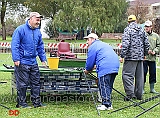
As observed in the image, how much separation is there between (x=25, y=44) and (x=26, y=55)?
0.62ft

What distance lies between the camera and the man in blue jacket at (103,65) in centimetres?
677

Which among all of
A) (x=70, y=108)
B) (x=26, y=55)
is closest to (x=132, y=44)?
(x=70, y=108)

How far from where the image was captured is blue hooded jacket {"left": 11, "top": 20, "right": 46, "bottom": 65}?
22.0 feet

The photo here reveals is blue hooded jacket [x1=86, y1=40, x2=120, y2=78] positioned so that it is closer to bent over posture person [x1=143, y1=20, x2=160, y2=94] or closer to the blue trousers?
the blue trousers

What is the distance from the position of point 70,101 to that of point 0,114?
1714 mm

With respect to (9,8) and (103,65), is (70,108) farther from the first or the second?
(9,8)

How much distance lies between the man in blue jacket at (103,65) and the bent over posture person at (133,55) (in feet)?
3.26

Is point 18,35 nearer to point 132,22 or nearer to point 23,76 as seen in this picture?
point 23,76

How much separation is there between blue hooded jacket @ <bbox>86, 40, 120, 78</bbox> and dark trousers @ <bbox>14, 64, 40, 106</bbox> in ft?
3.11

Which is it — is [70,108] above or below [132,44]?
below

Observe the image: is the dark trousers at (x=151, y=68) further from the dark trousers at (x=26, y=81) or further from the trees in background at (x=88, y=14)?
the trees in background at (x=88, y=14)

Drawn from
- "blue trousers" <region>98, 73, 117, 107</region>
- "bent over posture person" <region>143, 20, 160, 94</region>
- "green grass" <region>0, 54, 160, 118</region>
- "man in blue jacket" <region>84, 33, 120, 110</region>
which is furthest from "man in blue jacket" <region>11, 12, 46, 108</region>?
"bent over posture person" <region>143, 20, 160, 94</region>

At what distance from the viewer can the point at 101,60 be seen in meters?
6.77

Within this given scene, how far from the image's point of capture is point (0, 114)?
6.47 m
